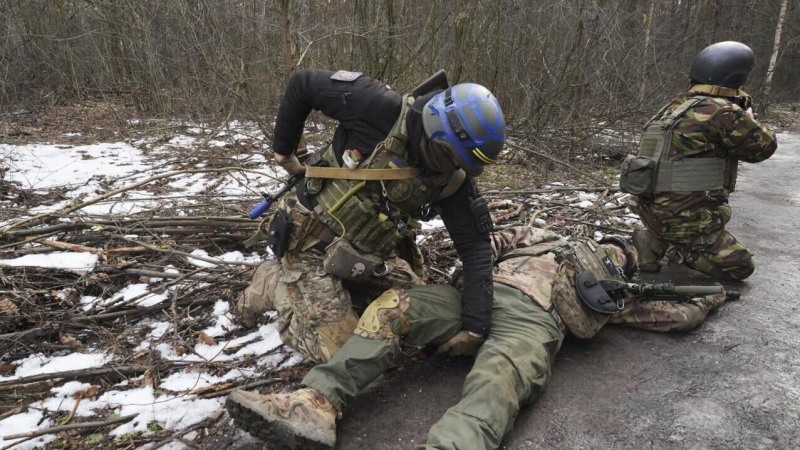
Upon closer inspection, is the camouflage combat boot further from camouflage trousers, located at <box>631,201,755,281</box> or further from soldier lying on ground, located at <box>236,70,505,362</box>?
soldier lying on ground, located at <box>236,70,505,362</box>

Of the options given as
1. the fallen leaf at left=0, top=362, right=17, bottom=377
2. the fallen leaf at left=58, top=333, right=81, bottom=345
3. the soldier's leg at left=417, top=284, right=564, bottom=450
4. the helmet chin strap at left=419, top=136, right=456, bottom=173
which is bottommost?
the fallen leaf at left=58, top=333, right=81, bottom=345

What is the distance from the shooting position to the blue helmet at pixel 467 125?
2.22 m

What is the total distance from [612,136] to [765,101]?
972 cm

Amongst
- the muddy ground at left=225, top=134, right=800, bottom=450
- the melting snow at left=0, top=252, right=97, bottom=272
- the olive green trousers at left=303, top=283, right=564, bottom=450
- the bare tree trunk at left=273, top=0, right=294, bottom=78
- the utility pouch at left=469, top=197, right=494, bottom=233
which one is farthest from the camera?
the bare tree trunk at left=273, top=0, right=294, bottom=78

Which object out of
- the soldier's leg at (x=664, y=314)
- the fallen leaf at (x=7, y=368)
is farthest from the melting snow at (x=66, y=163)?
the soldier's leg at (x=664, y=314)

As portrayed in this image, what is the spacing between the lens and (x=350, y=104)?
2.52 m

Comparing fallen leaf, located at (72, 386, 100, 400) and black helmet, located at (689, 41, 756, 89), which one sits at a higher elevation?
black helmet, located at (689, 41, 756, 89)

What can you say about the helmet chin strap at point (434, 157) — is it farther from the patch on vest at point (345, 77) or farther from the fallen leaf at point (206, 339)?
the fallen leaf at point (206, 339)

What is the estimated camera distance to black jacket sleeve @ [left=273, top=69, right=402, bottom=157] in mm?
2506

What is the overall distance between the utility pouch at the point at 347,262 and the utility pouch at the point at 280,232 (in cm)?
28

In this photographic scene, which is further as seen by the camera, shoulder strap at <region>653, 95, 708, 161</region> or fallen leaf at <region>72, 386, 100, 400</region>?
shoulder strap at <region>653, 95, 708, 161</region>

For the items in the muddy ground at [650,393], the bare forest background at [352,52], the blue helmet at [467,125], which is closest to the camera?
the muddy ground at [650,393]

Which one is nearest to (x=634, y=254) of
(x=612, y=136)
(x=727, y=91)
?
(x=727, y=91)

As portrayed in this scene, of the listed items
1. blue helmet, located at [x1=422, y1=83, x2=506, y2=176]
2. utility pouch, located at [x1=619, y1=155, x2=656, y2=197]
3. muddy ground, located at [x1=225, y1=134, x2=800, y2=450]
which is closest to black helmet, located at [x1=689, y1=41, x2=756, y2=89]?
utility pouch, located at [x1=619, y1=155, x2=656, y2=197]
